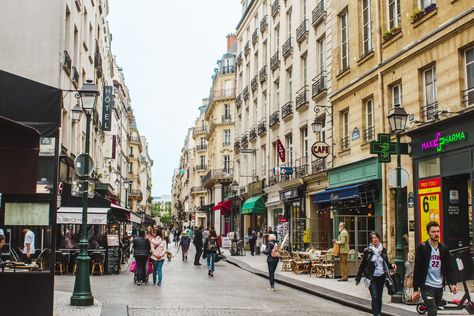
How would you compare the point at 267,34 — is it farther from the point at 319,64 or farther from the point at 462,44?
the point at 462,44

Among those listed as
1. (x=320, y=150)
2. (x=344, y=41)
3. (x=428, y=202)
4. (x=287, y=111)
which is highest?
(x=344, y=41)

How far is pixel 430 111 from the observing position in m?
17.5

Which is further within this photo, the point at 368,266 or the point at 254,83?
the point at 254,83

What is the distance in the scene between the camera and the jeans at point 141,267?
18045 mm

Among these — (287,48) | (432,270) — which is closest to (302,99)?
(287,48)

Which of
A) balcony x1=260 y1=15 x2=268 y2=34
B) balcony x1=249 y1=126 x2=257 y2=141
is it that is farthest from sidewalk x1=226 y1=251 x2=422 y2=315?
balcony x1=260 y1=15 x2=268 y2=34

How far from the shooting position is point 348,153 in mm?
23312

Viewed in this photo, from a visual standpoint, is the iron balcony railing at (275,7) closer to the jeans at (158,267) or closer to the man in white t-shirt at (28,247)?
the jeans at (158,267)

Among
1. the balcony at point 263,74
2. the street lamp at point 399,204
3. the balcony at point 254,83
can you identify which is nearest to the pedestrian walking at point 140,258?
the street lamp at point 399,204

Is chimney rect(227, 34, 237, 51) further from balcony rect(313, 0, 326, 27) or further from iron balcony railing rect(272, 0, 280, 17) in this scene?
balcony rect(313, 0, 326, 27)

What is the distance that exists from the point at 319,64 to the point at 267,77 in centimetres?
1050

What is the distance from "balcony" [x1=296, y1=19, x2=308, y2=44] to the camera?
2966 centimetres

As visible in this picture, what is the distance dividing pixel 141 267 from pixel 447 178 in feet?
29.3

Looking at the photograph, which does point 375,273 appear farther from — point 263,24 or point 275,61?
point 263,24
